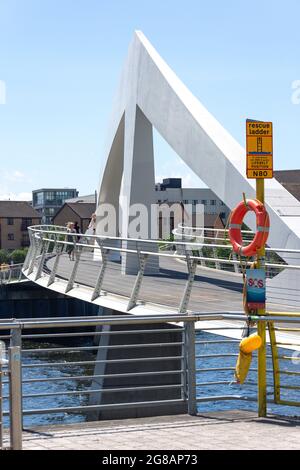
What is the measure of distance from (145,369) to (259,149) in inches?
380

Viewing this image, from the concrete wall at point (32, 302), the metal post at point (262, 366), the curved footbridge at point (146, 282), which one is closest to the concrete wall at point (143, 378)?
the curved footbridge at point (146, 282)

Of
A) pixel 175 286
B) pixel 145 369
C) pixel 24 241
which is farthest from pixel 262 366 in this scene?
pixel 24 241

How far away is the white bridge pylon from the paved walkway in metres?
12.2

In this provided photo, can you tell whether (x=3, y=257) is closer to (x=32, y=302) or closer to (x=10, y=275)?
(x=10, y=275)

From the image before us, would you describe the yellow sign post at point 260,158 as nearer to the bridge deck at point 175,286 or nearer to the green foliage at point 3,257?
the bridge deck at point 175,286

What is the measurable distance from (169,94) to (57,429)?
19689mm

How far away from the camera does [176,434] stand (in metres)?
8.63

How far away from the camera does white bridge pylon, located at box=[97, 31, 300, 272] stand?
22.7 meters

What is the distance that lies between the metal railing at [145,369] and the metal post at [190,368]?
1 cm

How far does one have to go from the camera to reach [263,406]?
966cm

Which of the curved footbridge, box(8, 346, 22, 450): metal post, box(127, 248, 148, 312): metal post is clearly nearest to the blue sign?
the curved footbridge

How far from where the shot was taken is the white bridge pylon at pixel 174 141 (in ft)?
74.4

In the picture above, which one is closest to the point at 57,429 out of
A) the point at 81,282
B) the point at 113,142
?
the point at 81,282
